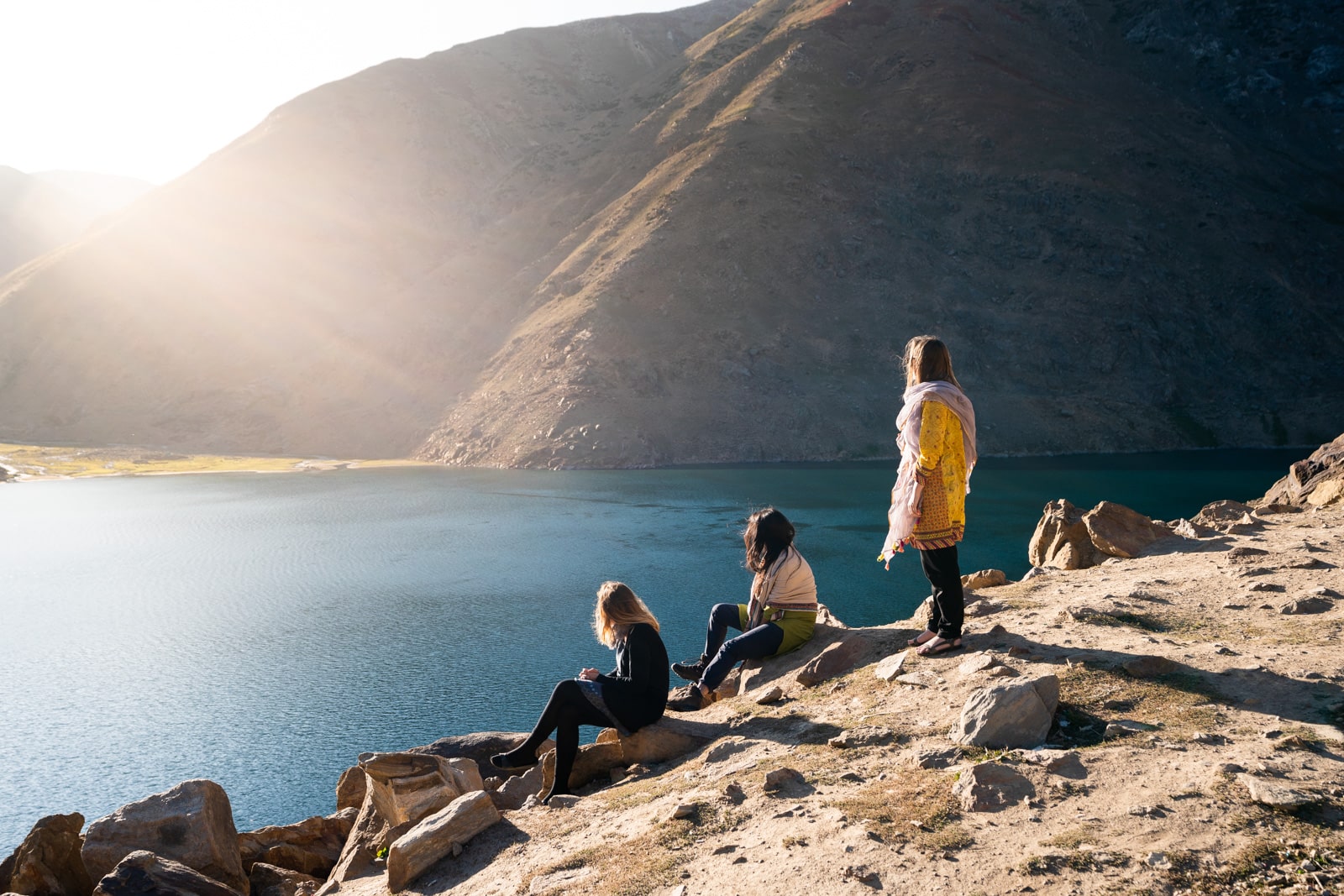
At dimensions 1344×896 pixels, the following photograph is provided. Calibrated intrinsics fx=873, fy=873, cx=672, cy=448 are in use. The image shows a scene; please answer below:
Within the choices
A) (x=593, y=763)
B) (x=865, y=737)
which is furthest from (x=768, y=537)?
(x=593, y=763)

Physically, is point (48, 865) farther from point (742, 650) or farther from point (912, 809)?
point (912, 809)

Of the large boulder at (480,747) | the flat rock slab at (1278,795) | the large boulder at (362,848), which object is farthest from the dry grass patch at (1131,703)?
the large boulder at (480,747)

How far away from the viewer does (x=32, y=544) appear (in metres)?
37.3

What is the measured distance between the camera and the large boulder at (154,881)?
21.5ft

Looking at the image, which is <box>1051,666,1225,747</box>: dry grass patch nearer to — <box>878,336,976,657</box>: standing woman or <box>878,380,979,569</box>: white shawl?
<box>878,336,976,657</box>: standing woman

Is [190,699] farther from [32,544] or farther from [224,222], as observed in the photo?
[224,222]

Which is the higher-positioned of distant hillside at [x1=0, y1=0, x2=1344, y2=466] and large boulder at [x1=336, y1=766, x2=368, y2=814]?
distant hillside at [x1=0, y1=0, x2=1344, y2=466]

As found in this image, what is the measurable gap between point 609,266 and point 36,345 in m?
59.4

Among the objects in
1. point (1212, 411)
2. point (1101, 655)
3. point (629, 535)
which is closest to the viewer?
point (1101, 655)

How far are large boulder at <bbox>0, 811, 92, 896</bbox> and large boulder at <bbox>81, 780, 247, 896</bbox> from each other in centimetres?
26

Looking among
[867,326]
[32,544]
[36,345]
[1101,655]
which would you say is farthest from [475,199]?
[1101,655]

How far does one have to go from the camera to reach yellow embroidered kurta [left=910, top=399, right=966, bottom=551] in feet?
24.8

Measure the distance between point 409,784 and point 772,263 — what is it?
7052 cm

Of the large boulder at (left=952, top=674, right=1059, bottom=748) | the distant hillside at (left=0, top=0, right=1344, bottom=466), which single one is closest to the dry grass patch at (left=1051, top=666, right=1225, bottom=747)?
the large boulder at (left=952, top=674, right=1059, bottom=748)
